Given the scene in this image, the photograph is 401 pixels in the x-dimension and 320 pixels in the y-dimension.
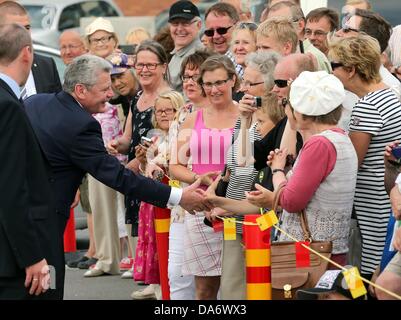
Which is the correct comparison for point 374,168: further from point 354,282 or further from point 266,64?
point 354,282

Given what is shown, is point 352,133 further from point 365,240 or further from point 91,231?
point 91,231

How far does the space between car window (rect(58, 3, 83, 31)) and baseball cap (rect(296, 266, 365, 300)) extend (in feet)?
72.9

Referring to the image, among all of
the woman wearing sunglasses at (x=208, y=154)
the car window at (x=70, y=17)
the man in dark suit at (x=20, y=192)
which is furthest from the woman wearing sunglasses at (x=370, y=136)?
the car window at (x=70, y=17)

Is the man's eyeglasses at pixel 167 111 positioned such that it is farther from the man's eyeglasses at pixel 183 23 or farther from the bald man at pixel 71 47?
the bald man at pixel 71 47

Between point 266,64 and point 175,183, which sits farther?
point 175,183

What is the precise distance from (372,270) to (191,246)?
166 centimetres

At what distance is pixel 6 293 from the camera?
770 cm

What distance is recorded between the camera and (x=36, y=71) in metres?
12.0

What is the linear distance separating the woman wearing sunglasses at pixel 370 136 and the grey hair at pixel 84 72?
1631 mm

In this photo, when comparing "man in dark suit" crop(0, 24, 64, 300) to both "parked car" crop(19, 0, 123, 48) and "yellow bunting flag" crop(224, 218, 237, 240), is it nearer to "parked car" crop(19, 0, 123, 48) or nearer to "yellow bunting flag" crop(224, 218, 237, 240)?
"yellow bunting flag" crop(224, 218, 237, 240)

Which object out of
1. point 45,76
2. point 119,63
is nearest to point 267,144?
point 45,76

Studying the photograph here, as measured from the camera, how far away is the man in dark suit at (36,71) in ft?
39.0

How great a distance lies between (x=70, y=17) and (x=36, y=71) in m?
18.4

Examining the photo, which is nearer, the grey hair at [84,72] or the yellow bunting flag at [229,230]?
the grey hair at [84,72]
